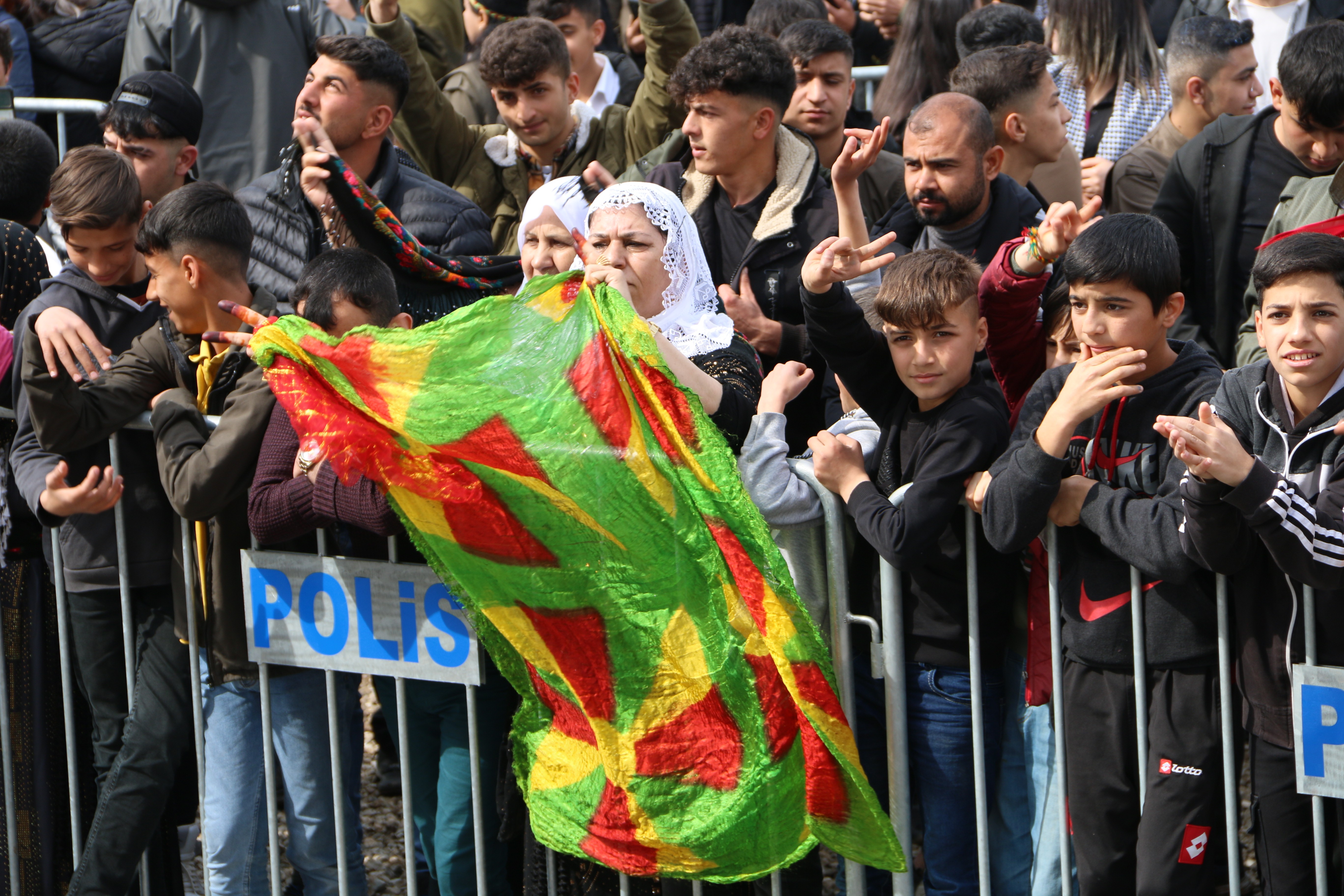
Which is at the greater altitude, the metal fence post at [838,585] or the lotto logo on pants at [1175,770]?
the metal fence post at [838,585]

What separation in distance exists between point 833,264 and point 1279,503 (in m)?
1.30

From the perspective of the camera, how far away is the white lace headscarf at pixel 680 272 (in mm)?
4117

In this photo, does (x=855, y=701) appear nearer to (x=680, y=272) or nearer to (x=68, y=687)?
(x=680, y=272)

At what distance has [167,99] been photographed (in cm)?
552

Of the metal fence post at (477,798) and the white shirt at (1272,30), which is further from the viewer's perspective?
the white shirt at (1272,30)

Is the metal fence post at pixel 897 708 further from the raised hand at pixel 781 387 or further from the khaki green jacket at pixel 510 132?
the khaki green jacket at pixel 510 132

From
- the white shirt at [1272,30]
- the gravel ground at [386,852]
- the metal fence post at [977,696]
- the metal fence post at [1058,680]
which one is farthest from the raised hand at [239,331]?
the white shirt at [1272,30]

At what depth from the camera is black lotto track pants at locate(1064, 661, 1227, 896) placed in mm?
3326

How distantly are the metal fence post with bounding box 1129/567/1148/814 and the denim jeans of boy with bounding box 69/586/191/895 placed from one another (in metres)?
2.64

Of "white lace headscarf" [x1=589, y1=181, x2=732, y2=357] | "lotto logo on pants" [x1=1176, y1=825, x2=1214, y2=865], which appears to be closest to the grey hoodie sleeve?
"white lace headscarf" [x1=589, y1=181, x2=732, y2=357]

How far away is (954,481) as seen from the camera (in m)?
3.50

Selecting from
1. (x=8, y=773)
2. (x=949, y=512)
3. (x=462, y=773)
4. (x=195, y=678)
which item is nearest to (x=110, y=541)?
(x=195, y=678)

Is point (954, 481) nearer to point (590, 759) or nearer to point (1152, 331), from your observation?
point (1152, 331)

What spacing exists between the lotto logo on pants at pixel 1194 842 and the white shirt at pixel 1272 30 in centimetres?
451
